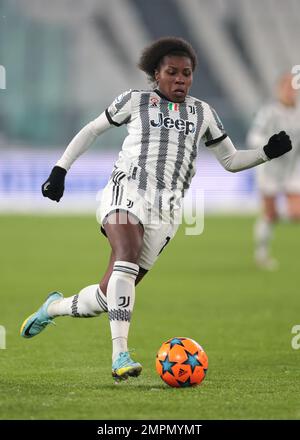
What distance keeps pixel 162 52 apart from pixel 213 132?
2.04 feet

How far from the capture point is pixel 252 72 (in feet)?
119

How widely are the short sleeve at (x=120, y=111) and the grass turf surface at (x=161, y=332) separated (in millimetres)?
1639

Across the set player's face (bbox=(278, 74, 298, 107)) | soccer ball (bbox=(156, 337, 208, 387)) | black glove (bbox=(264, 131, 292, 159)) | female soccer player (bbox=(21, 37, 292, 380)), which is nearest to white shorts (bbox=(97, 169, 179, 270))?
female soccer player (bbox=(21, 37, 292, 380))

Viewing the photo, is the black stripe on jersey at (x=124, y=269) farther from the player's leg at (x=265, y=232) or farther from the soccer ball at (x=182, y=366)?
the player's leg at (x=265, y=232)

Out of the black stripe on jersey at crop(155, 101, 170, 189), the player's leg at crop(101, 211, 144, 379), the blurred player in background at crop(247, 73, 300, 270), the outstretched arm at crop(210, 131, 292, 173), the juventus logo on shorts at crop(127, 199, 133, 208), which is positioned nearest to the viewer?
the player's leg at crop(101, 211, 144, 379)

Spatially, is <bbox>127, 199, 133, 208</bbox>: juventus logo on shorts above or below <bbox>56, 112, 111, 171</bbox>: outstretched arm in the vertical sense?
below

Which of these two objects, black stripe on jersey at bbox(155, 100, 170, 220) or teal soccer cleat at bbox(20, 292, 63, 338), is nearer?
black stripe on jersey at bbox(155, 100, 170, 220)

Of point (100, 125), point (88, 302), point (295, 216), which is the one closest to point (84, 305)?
point (88, 302)

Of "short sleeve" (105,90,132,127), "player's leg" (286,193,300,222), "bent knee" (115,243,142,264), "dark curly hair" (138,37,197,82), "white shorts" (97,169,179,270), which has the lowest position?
"bent knee" (115,243,142,264)

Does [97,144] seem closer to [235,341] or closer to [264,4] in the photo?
[264,4]

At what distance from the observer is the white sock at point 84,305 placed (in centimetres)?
679

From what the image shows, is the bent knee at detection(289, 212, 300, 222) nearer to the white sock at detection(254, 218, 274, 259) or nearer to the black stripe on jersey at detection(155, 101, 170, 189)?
the white sock at detection(254, 218, 274, 259)

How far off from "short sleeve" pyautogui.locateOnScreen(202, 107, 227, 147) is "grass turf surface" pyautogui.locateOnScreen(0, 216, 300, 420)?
155 centimetres

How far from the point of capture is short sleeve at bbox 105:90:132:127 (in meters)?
6.78
